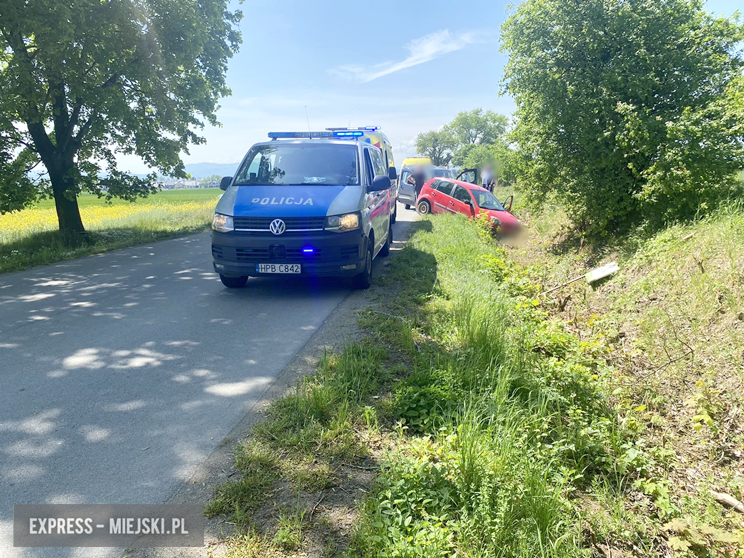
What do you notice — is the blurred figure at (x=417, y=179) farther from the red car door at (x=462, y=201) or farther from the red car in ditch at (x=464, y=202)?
the red car door at (x=462, y=201)

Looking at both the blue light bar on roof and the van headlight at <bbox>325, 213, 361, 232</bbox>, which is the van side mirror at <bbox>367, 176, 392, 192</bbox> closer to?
the van headlight at <bbox>325, 213, 361, 232</bbox>

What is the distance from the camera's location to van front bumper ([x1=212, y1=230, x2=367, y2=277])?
6.42m

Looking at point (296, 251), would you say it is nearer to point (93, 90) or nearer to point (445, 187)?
point (93, 90)

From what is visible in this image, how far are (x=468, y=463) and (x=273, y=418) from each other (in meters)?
1.49

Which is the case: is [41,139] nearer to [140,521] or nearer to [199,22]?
[199,22]

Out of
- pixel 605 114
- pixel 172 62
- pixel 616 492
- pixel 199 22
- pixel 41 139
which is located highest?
pixel 199 22

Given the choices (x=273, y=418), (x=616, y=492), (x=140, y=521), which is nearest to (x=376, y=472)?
(x=273, y=418)

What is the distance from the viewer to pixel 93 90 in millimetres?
11781

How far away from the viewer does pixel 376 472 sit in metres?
2.85

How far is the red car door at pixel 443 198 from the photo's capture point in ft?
57.0

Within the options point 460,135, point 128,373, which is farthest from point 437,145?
point 128,373

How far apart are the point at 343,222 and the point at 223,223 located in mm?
1757

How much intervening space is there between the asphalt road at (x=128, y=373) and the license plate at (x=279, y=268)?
475 millimetres

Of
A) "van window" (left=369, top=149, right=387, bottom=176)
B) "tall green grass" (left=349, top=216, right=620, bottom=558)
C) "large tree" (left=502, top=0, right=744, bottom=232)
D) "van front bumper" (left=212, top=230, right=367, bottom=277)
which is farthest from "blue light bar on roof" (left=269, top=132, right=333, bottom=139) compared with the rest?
"tall green grass" (left=349, top=216, right=620, bottom=558)
